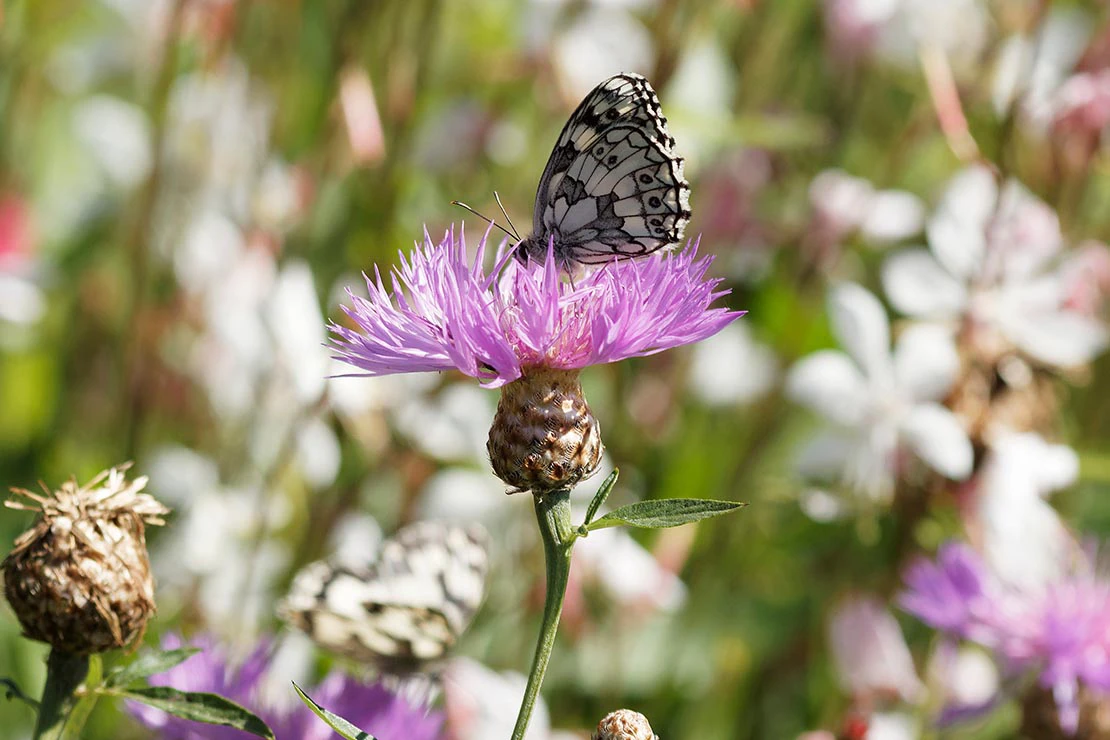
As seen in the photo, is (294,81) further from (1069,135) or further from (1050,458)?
(1050,458)

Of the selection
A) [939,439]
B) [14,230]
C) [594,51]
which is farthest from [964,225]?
[14,230]

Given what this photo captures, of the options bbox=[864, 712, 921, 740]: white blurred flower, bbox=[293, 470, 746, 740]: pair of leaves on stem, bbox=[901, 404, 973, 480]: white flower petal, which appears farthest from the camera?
bbox=[901, 404, 973, 480]: white flower petal

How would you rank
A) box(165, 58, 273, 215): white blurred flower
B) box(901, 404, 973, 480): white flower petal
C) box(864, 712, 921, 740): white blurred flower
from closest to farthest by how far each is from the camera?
box(864, 712, 921, 740): white blurred flower, box(901, 404, 973, 480): white flower petal, box(165, 58, 273, 215): white blurred flower

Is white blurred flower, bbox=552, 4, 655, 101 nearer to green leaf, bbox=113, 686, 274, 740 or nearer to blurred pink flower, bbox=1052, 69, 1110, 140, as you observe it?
blurred pink flower, bbox=1052, 69, 1110, 140

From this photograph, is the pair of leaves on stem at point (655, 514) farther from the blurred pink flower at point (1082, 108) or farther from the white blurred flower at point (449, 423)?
the blurred pink flower at point (1082, 108)

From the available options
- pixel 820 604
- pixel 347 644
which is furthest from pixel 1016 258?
pixel 347 644

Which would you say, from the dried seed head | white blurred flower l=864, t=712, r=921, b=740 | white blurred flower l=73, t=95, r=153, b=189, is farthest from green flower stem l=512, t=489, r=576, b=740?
white blurred flower l=73, t=95, r=153, b=189
